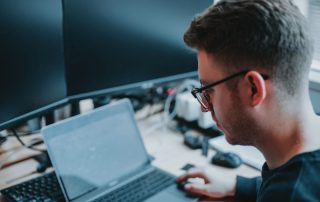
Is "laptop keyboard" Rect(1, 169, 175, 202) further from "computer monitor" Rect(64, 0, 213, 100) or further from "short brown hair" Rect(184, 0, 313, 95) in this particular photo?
"short brown hair" Rect(184, 0, 313, 95)

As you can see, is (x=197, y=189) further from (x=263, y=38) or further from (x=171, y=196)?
(x=263, y=38)

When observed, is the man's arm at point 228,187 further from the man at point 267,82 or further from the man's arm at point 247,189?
the man at point 267,82

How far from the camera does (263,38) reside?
2.70 ft

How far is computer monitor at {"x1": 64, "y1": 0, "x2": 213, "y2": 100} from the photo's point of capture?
121cm

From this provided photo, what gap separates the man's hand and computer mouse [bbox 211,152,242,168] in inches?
4.4

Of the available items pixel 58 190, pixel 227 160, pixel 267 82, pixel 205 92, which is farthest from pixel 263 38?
pixel 58 190

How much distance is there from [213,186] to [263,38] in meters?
0.50

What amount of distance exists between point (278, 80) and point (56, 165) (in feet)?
2.05

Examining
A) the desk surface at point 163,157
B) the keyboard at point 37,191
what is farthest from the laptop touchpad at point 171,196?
the keyboard at point 37,191

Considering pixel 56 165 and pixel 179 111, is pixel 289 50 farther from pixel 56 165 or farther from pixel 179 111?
pixel 179 111

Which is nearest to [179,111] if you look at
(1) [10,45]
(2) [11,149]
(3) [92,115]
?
(3) [92,115]

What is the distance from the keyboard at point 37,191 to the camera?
1112 millimetres

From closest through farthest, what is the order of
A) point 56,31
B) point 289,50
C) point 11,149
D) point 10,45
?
point 289,50 < point 10,45 < point 56,31 < point 11,149

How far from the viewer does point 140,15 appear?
132 centimetres
